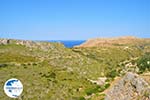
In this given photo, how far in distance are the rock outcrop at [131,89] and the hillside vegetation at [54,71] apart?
8295 millimetres

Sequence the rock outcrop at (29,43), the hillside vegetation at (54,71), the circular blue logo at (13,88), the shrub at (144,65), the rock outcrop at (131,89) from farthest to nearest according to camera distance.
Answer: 1. the rock outcrop at (29,43)
2. the hillside vegetation at (54,71)
3. the shrub at (144,65)
4. the circular blue logo at (13,88)
5. the rock outcrop at (131,89)

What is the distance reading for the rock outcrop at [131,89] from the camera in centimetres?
1992

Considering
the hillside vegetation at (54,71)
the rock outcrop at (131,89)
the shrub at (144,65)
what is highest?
the rock outcrop at (131,89)

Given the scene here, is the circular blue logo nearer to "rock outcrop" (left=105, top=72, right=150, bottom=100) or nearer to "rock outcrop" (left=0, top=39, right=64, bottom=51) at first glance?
"rock outcrop" (left=105, top=72, right=150, bottom=100)

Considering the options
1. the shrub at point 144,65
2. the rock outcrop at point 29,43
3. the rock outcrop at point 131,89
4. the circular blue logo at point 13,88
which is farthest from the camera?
the rock outcrop at point 29,43

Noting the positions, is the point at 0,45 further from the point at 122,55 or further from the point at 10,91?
the point at 10,91

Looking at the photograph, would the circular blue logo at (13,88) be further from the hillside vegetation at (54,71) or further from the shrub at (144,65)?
the shrub at (144,65)

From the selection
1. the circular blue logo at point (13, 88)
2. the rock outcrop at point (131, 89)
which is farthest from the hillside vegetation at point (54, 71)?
the circular blue logo at point (13, 88)

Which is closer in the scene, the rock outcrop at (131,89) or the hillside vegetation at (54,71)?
the rock outcrop at (131,89)

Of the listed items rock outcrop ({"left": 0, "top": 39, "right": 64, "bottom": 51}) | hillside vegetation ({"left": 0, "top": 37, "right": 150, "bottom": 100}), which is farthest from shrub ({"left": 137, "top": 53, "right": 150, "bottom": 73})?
rock outcrop ({"left": 0, "top": 39, "right": 64, "bottom": 51})

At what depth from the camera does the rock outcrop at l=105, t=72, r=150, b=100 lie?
19922mm

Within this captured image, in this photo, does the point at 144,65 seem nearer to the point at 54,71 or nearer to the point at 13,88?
the point at 54,71

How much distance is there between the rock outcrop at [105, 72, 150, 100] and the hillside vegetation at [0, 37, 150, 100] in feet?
27.2

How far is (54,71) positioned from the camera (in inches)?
2275
